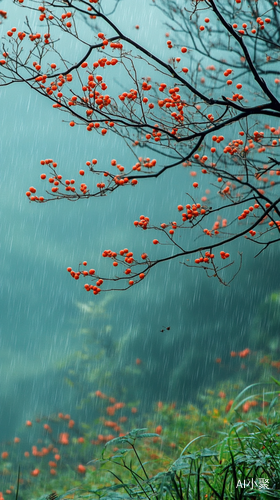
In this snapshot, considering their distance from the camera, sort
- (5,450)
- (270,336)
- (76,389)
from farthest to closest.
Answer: (270,336) → (76,389) → (5,450)

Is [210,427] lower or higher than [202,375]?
lower

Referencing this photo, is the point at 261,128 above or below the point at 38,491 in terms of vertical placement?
above

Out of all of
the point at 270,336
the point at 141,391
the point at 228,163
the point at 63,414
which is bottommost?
the point at 63,414

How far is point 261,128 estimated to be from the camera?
3.41 m

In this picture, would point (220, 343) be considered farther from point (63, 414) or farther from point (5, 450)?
point (5, 450)

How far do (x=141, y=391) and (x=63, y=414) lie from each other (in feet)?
1.94

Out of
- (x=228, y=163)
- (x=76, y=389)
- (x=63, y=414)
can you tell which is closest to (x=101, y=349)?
(x=76, y=389)

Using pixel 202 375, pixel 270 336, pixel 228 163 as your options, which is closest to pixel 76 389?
pixel 202 375

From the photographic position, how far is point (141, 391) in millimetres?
3049

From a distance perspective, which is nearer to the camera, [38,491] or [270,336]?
[38,491]

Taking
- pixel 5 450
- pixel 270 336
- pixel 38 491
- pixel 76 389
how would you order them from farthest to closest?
pixel 270 336 → pixel 76 389 → pixel 5 450 → pixel 38 491

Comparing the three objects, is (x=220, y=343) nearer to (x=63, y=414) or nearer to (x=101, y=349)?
(x=101, y=349)

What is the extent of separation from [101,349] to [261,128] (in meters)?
2.24

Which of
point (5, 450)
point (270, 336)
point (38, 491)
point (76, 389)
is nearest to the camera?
point (38, 491)
